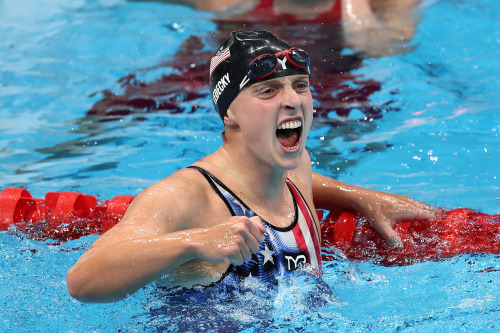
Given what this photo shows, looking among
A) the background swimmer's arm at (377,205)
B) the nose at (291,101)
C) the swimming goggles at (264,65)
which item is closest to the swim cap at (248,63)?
the swimming goggles at (264,65)

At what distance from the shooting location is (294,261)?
3.41 m

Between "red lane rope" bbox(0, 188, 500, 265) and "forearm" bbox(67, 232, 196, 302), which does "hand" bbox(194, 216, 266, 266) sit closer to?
"forearm" bbox(67, 232, 196, 302)

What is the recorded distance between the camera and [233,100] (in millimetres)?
3299

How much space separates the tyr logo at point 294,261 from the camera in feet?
11.1

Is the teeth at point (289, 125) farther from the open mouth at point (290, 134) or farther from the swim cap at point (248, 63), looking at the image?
the swim cap at point (248, 63)

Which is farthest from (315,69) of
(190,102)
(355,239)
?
(355,239)

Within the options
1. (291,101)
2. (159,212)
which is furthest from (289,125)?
(159,212)

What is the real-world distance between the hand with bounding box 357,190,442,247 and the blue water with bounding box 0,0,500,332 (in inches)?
9.4

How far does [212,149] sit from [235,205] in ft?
10.0

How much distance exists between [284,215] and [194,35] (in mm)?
6376

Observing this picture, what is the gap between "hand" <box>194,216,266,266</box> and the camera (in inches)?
99.8

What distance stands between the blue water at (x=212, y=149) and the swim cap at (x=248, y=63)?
3.36ft

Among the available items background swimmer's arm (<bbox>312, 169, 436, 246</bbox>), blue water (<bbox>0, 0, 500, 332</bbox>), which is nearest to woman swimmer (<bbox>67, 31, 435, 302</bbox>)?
blue water (<bbox>0, 0, 500, 332</bbox>)

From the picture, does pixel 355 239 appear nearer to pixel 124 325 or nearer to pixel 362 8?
pixel 124 325
